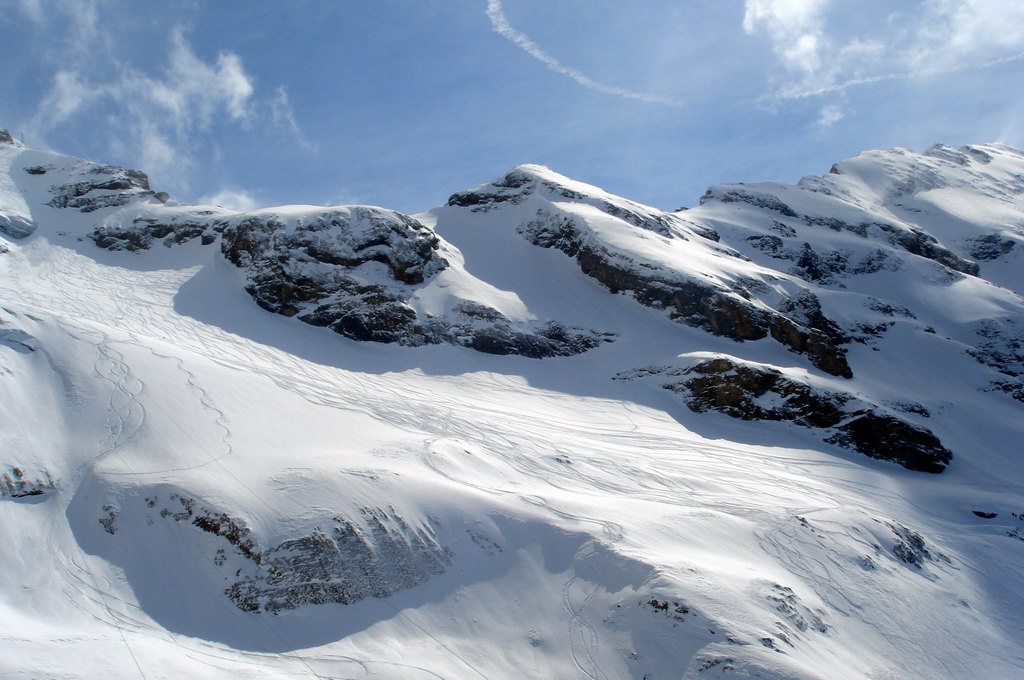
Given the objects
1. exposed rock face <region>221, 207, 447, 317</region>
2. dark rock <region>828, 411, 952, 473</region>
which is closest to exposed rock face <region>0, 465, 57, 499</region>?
exposed rock face <region>221, 207, 447, 317</region>

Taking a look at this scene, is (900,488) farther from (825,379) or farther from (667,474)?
(667,474)

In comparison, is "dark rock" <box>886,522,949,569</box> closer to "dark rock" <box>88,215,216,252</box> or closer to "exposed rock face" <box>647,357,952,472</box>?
"exposed rock face" <box>647,357,952,472</box>

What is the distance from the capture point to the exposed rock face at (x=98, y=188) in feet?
148

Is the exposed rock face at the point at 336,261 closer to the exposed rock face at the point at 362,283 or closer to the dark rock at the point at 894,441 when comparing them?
the exposed rock face at the point at 362,283

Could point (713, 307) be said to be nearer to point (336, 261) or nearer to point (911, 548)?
point (911, 548)

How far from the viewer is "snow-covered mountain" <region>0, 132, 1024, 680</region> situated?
1409 centimetres

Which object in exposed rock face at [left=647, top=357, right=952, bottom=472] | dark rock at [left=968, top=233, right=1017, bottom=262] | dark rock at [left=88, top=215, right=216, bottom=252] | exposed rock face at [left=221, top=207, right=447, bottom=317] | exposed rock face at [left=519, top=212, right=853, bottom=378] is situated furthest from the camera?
dark rock at [left=968, top=233, right=1017, bottom=262]

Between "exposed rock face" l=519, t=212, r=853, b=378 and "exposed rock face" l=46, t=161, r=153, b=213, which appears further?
"exposed rock face" l=46, t=161, r=153, b=213

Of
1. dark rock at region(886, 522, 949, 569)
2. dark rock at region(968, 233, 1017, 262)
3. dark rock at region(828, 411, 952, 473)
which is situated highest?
dark rock at region(968, 233, 1017, 262)

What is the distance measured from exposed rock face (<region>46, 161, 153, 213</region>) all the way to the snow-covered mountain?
0.83 ft

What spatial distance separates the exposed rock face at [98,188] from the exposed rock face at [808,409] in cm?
3658

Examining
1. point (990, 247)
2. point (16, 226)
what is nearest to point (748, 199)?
point (990, 247)

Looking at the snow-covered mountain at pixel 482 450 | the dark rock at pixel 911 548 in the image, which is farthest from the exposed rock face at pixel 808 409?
the dark rock at pixel 911 548

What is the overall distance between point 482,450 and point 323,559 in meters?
7.91
